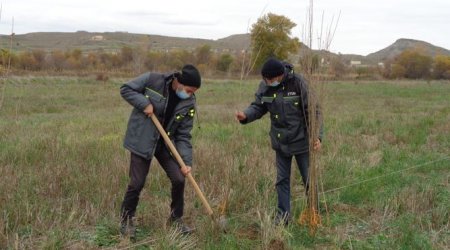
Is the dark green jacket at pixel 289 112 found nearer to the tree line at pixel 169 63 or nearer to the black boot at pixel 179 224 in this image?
the black boot at pixel 179 224

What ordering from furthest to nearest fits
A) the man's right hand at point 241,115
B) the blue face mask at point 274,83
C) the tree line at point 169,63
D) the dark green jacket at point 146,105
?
1. the tree line at point 169,63
2. the man's right hand at point 241,115
3. the blue face mask at point 274,83
4. the dark green jacket at point 146,105

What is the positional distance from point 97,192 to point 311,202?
242 cm

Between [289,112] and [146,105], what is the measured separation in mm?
1387

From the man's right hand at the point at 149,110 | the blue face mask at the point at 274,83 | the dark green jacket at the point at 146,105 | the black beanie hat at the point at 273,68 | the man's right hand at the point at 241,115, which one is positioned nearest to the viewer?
the man's right hand at the point at 149,110

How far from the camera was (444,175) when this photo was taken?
6.85 m

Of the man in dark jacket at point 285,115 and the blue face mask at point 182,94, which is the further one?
the man in dark jacket at point 285,115

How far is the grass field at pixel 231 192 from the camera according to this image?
4.30m

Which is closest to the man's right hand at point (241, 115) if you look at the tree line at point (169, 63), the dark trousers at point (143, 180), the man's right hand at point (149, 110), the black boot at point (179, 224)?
the dark trousers at point (143, 180)

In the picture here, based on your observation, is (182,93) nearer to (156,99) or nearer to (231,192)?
(156,99)

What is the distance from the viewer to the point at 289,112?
15.5 feet

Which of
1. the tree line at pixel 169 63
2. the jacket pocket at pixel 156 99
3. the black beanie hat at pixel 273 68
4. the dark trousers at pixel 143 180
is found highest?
the tree line at pixel 169 63

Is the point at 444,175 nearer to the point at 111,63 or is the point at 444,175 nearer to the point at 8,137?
the point at 8,137

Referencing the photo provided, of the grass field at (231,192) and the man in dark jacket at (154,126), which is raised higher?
the man in dark jacket at (154,126)

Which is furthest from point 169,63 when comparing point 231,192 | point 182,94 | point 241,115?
point 182,94
